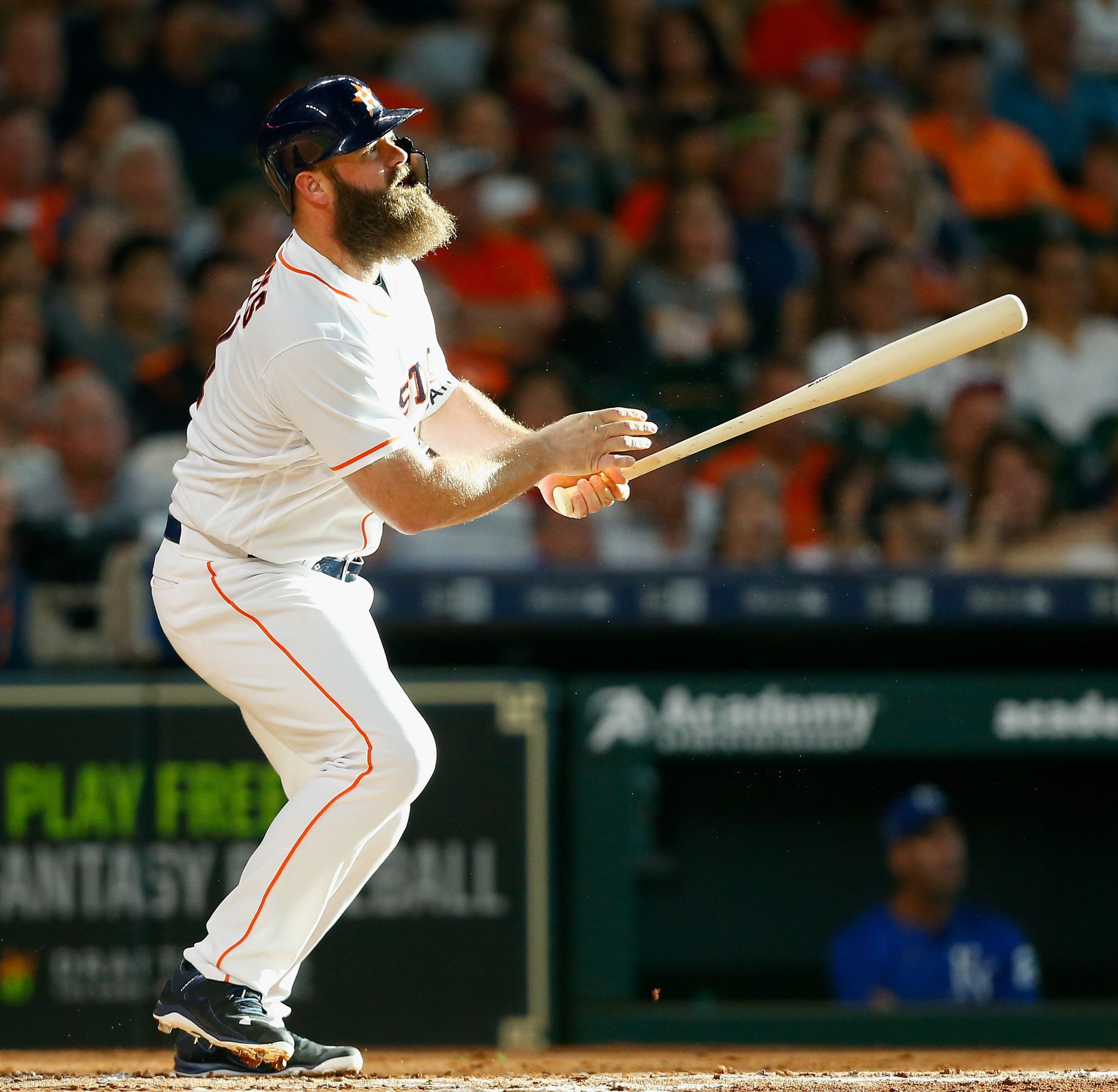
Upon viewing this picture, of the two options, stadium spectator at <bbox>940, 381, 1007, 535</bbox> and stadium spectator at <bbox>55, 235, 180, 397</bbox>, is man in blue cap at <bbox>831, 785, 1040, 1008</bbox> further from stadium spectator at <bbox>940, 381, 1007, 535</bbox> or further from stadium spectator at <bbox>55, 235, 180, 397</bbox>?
stadium spectator at <bbox>55, 235, 180, 397</bbox>

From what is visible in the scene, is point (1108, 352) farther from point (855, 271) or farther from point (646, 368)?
point (646, 368)

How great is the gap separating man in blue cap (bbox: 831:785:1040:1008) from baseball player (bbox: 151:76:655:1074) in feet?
7.10

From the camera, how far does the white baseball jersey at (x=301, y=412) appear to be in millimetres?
3123

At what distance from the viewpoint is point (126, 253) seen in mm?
6496

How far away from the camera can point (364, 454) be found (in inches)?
122

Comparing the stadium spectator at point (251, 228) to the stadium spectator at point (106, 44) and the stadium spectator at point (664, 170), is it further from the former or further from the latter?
the stadium spectator at point (664, 170)

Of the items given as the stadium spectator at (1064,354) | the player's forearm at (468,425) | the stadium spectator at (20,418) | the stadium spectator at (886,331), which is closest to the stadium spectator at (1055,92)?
the stadium spectator at (1064,354)

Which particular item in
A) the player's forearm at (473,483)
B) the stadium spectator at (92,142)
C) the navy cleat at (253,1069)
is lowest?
the navy cleat at (253,1069)

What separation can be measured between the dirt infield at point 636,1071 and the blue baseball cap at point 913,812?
0.66 metres

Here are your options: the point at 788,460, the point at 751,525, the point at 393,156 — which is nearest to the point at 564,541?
the point at 751,525

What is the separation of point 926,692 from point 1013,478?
94 cm

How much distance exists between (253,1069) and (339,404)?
4.13ft

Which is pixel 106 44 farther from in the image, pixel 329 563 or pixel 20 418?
pixel 329 563

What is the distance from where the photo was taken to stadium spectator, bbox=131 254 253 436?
5.91 m
